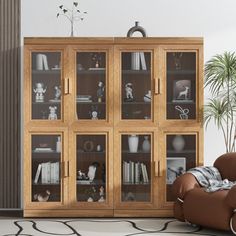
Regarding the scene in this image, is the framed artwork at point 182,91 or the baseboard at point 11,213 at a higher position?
the framed artwork at point 182,91

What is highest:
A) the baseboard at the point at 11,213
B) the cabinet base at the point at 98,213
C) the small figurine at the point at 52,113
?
the small figurine at the point at 52,113

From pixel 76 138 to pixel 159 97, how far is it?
3.12 ft

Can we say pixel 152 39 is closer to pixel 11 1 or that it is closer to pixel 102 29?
pixel 102 29

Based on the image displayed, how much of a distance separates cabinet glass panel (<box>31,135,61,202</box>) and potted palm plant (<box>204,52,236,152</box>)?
1.63m

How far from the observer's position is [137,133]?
21.7ft

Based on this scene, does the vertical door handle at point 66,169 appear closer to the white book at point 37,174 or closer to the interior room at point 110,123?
the interior room at point 110,123

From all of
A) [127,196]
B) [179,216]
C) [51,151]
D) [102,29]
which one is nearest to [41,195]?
[51,151]

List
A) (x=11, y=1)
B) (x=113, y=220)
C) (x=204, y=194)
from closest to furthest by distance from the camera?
(x=204, y=194) < (x=113, y=220) < (x=11, y=1)

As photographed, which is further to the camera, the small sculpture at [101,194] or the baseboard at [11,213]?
the baseboard at [11,213]

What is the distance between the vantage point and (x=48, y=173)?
6.63 m

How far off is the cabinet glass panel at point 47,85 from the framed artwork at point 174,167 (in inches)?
48.8

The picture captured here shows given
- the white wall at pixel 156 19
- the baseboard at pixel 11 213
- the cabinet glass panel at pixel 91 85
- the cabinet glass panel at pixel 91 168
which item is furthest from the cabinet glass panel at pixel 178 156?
the baseboard at pixel 11 213

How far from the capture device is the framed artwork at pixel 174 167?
664 centimetres

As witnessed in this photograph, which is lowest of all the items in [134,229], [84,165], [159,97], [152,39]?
[134,229]
